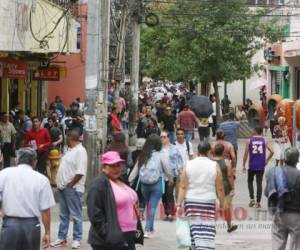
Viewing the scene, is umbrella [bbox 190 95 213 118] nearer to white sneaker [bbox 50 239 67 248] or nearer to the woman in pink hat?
white sneaker [bbox 50 239 67 248]

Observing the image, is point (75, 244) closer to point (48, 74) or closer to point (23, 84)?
point (48, 74)

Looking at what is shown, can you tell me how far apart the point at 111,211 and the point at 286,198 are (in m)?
2.62

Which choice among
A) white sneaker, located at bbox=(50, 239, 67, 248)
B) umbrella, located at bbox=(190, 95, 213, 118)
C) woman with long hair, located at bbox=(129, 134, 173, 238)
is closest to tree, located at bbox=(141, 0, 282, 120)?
umbrella, located at bbox=(190, 95, 213, 118)

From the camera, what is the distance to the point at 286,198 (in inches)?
376

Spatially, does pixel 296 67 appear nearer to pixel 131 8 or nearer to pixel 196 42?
pixel 196 42

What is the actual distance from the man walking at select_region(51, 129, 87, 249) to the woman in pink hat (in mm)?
3783

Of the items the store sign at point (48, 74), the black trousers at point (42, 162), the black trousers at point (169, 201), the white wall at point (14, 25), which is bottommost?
the black trousers at point (169, 201)

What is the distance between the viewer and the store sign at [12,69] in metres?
21.9

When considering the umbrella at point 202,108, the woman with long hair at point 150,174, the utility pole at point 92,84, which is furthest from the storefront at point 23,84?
the woman with long hair at point 150,174

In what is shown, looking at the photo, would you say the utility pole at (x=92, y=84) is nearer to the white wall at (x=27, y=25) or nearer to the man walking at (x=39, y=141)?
the white wall at (x=27, y=25)

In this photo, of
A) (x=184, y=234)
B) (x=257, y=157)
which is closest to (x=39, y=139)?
(x=257, y=157)

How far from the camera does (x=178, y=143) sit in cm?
1545

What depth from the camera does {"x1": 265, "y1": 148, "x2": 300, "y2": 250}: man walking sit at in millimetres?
9547

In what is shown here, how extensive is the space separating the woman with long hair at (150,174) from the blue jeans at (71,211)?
1.26m
